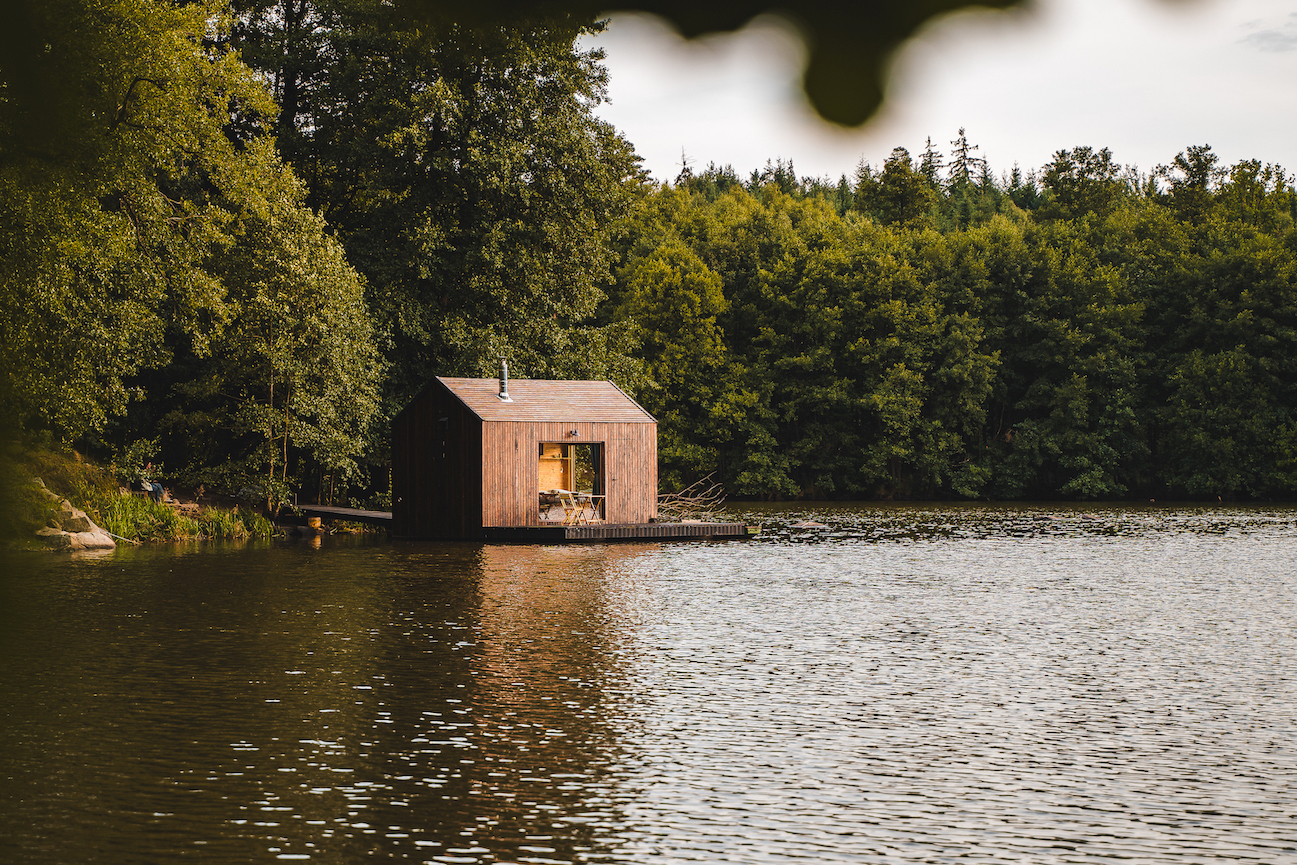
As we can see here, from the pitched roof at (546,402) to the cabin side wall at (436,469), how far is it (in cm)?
52

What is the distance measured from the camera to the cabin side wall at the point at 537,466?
31.5 m

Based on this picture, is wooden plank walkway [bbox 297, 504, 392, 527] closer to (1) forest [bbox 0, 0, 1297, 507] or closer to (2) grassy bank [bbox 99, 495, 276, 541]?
(1) forest [bbox 0, 0, 1297, 507]

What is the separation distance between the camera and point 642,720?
10.5 metres

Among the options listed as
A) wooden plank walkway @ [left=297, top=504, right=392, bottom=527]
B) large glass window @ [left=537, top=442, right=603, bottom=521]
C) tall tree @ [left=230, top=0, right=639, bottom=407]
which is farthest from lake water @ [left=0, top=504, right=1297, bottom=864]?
tall tree @ [left=230, top=0, right=639, bottom=407]

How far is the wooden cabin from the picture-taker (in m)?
31.6

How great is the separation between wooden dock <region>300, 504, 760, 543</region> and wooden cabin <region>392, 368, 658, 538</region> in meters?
0.30

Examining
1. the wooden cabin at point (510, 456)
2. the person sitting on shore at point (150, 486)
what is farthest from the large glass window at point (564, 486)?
the person sitting on shore at point (150, 486)

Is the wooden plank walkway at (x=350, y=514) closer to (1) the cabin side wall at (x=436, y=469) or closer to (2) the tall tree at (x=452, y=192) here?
(1) the cabin side wall at (x=436, y=469)

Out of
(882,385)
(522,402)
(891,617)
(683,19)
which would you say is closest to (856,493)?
(882,385)

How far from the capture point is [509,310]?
41.5m

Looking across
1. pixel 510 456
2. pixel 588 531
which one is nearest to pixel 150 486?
pixel 510 456

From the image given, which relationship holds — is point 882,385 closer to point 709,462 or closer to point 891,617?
point 709,462

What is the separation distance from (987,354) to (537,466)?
131ft

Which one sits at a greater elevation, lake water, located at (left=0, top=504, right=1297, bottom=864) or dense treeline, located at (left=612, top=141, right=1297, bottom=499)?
dense treeline, located at (left=612, top=141, right=1297, bottom=499)
